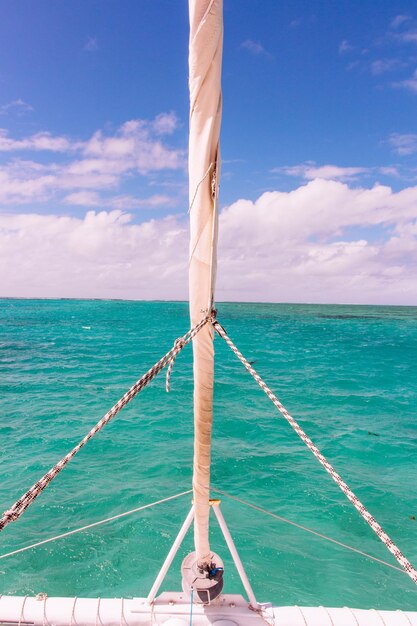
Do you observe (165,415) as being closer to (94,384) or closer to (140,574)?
(94,384)

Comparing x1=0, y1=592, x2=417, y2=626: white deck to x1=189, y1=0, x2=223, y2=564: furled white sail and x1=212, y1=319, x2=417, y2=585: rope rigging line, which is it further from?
x1=189, y1=0, x2=223, y2=564: furled white sail

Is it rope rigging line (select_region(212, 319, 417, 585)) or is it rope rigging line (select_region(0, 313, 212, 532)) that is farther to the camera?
rope rigging line (select_region(212, 319, 417, 585))

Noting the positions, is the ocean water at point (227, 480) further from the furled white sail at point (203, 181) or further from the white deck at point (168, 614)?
the furled white sail at point (203, 181)

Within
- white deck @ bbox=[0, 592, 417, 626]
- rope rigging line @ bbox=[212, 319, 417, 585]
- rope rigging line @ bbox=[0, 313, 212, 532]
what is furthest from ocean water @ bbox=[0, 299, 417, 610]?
rope rigging line @ bbox=[0, 313, 212, 532]

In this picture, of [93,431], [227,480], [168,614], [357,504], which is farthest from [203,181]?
[227,480]

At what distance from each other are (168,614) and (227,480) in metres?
9.49

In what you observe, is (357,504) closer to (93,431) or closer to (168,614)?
(93,431)

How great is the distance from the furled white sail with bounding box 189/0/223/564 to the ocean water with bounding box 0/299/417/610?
7264 millimetres

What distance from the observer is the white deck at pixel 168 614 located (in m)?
4.73

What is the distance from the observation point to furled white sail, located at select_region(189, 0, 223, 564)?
332cm

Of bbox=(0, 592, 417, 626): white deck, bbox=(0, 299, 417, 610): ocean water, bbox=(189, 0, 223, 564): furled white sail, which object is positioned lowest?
bbox=(0, 299, 417, 610): ocean water

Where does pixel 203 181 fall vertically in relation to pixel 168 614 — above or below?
above

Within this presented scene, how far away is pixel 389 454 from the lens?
16188 millimetres

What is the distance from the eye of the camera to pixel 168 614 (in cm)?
476
